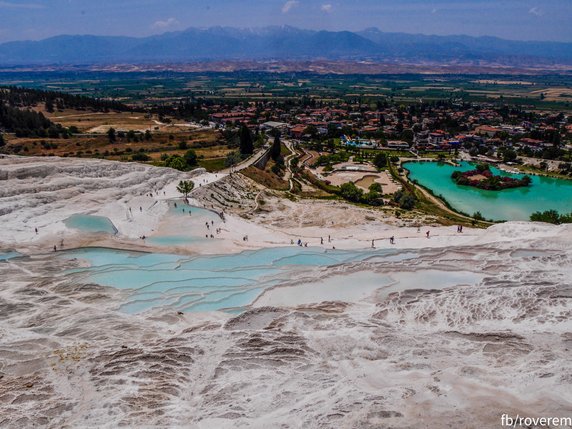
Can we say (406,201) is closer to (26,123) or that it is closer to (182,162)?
(182,162)

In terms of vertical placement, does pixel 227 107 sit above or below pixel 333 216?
above

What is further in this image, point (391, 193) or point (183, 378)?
point (391, 193)

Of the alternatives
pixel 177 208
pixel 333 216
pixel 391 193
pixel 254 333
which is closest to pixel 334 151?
pixel 391 193

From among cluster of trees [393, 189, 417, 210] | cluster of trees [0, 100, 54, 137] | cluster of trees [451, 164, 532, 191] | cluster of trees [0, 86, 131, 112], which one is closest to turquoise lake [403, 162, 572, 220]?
cluster of trees [451, 164, 532, 191]

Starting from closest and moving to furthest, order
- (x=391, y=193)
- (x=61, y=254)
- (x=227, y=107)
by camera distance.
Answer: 1. (x=61, y=254)
2. (x=391, y=193)
3. (x=227, y=107)

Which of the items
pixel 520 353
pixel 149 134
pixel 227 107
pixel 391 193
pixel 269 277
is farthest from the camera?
pixel 227 107

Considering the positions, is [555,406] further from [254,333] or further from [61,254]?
[61,254]

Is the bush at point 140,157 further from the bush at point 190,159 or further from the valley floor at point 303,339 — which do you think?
the valley floor at point 303,339
